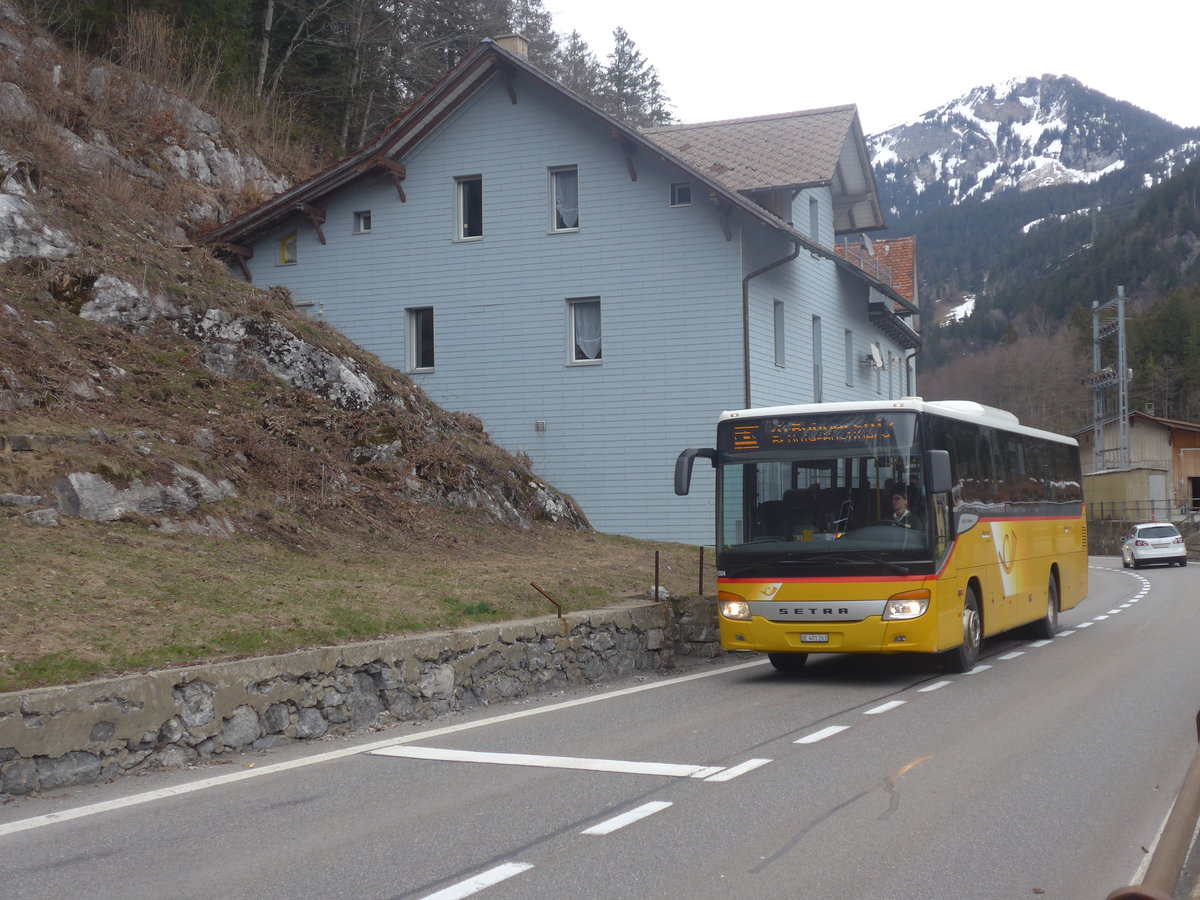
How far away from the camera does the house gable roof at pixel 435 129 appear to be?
84.4ft

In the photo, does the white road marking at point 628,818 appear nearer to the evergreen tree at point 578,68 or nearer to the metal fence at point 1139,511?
the evergreen tree at point 578,68

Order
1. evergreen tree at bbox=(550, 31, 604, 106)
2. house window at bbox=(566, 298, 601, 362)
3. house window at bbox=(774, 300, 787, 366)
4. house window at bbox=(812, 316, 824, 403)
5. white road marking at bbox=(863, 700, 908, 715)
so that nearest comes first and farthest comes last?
white road marking at bbox=(863, 700, 908, 715), house window at bbox=(566, 298, 601, 362), house window at bbox=(774, 300, 787, 366), house window at bbox=(812, 316, 824, 403), evergreen tree at bbox=(550, 31, 604, 106)

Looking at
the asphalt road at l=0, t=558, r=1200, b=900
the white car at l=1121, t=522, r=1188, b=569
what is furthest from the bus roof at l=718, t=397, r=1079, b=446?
the white car at l=1121, t=522, r=1188, b=569

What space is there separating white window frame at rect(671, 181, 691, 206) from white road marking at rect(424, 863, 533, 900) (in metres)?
22.2

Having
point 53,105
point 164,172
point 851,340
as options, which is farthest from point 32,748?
point 851,340

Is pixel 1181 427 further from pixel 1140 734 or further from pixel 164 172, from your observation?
pixel 1140 734

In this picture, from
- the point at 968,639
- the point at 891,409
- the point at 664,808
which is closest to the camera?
the point at 664,808

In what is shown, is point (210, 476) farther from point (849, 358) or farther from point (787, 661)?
point (849, 358)

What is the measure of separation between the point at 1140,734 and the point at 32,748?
7655 mm

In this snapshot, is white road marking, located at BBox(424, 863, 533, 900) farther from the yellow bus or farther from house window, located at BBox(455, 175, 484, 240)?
house window, located at BBox(455, 175, 484, 240)

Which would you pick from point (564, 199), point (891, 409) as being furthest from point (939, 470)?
point (564, 199)

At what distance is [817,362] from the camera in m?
30.5

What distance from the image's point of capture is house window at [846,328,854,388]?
33.2m

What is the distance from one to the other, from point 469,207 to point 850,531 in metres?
18.8
